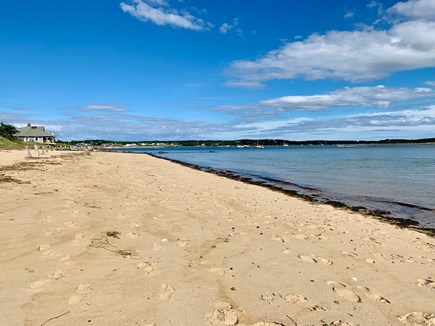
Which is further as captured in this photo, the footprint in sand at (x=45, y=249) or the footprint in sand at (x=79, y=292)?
the footprint in sand at (x=45, y=249)

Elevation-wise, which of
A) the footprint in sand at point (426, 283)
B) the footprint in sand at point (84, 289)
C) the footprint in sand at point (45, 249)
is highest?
the footprint in sand at point (45, 249)

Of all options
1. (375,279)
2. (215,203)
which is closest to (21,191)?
(215,203)

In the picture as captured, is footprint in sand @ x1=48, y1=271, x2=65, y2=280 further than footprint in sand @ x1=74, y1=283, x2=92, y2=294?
Yes

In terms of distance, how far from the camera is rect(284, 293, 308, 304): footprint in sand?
4301mm

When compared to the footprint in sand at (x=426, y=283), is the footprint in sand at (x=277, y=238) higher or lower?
higher

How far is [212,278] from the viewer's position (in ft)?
16.0

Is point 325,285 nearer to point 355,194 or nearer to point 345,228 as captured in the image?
point 345,228

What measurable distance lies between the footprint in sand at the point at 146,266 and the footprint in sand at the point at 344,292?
2.79 m

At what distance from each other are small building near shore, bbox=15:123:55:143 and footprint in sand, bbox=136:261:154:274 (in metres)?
111

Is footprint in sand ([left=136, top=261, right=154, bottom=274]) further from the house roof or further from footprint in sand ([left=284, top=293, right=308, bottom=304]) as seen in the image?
the house roof

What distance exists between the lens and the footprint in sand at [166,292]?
13.7ft

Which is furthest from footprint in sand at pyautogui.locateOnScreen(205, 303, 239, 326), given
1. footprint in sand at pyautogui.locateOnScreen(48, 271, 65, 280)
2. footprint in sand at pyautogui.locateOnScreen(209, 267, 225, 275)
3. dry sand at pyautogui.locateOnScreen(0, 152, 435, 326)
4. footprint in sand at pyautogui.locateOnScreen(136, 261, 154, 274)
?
footprint in sand at pyautogui.locateOnScreen(48, 271, 65, 280)

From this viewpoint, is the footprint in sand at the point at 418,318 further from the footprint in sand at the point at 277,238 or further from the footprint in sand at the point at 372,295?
the footprint in sand at the point at 277,238

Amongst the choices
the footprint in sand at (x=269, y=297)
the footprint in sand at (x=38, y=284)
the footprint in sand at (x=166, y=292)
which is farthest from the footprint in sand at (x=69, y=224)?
the footprint in sand at (x=269, y=297)
